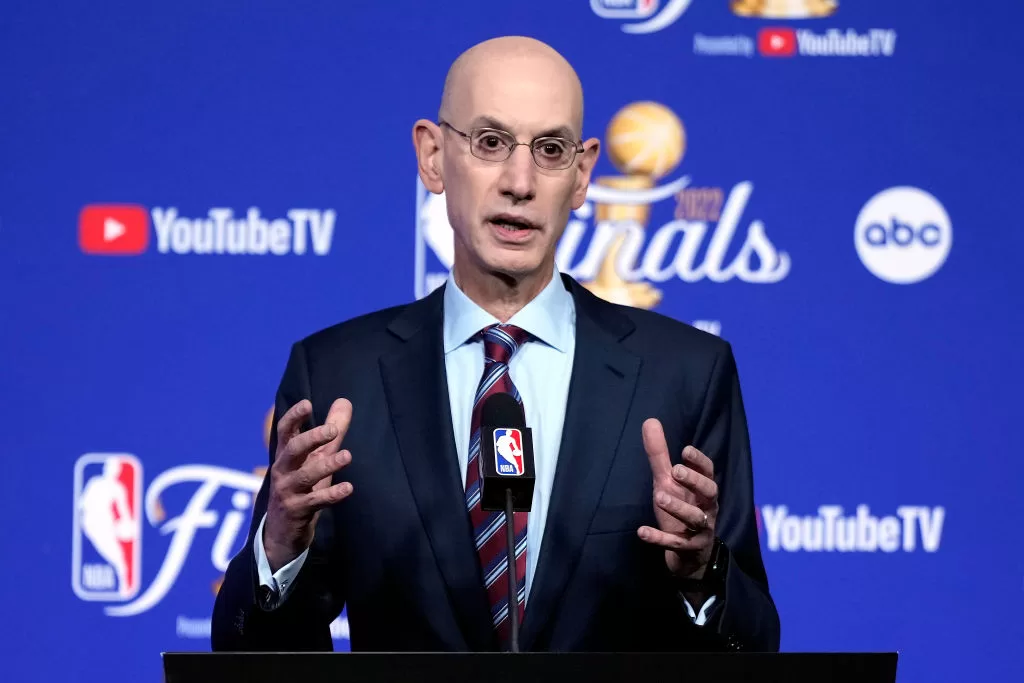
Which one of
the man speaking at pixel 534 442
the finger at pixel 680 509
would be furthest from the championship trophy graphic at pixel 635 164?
the finger at pixel 680 509

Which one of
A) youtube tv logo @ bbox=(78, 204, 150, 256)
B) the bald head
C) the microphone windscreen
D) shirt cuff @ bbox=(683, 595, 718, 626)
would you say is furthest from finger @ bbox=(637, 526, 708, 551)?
youtube tv logo @ bbox=(78, 204, 150, 256)

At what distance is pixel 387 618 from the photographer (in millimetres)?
2137

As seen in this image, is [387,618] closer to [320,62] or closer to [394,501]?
[394,501]

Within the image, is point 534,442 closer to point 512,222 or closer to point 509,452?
point 512,222

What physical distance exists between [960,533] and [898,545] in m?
0.17

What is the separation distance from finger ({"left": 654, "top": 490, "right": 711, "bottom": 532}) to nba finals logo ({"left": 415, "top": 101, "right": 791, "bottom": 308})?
5.62 ft

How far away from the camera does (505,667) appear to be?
145cm

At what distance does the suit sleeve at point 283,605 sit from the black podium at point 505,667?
1.72 feet

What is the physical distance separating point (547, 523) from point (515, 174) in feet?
1.91

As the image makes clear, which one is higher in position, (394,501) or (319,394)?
(319,394)

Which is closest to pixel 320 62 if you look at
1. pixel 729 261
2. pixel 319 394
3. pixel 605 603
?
pixel 729 261

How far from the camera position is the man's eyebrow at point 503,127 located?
7.33 ft

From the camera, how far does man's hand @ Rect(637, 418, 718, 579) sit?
1781 mm

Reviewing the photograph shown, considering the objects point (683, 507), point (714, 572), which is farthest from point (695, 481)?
point (714, 572)
